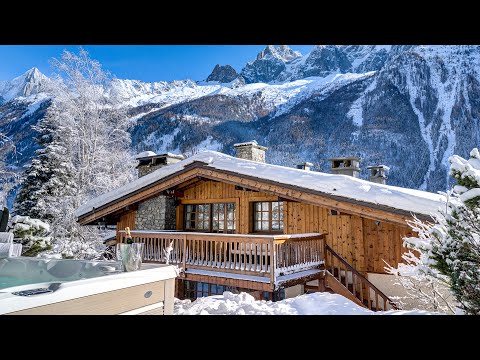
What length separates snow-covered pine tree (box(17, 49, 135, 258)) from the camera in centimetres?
1200

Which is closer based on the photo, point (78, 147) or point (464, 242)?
point (464, 242)

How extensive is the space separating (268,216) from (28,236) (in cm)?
568

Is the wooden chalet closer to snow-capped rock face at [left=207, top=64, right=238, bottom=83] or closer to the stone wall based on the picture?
the stone wall

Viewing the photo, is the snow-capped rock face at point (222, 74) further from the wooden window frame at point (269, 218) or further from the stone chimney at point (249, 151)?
the wooden window frame at point (269, 218)

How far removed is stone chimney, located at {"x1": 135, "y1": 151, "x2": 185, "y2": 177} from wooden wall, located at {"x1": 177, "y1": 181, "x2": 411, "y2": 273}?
3553mm

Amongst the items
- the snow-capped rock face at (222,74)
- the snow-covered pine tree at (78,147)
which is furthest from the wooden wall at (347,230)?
the snow-capped rock face at (222,74)

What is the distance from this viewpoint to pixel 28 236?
7480mm

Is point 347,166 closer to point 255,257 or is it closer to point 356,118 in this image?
point 255,257

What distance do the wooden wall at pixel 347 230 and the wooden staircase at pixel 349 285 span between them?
20cm

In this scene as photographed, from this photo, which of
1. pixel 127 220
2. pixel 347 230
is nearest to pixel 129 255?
pixel 347 230

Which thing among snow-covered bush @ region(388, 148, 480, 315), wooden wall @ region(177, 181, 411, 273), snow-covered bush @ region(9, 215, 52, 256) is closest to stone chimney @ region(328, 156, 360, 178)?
wooden wall @ region(177, 181, 411, 273)

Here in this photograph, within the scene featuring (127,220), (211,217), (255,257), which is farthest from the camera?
(127,220)

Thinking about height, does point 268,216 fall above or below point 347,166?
below

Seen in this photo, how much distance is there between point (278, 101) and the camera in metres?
40.9
